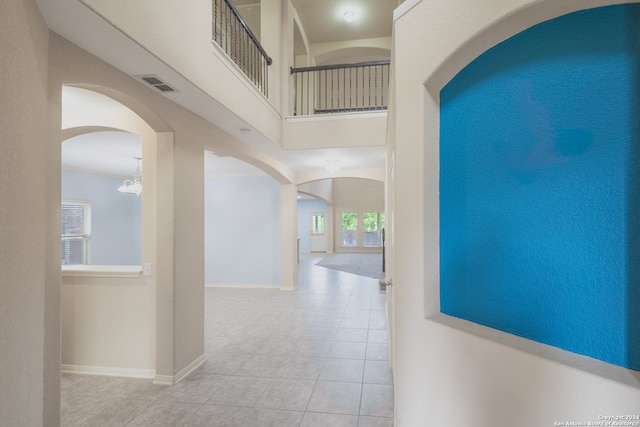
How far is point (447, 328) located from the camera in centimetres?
141

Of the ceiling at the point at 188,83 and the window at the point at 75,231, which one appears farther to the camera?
the window at the point at 75,231

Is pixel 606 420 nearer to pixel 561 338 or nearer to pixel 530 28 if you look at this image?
pixel 561 338

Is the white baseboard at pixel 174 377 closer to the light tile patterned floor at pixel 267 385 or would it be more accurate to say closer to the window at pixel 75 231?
the light tile patterned floor at pixel 267 385

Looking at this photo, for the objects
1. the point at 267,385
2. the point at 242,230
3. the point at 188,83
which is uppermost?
the point at 188,83

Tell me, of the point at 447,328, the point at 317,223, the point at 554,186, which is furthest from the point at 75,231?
the point at 317,223

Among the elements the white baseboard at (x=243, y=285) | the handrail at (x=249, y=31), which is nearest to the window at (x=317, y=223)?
the white baseboard at (x=243, y=285)

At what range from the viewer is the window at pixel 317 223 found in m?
16.4

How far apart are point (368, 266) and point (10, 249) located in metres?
10.2

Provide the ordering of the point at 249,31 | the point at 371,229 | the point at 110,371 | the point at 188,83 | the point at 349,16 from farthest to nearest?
the point at 371,229 < the point at 349,16 < the point at 249,31 < the point at 110,371 < the point at 188,83

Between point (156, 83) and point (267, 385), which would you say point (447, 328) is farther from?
point (156, 83)

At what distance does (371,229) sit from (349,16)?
35.9ft

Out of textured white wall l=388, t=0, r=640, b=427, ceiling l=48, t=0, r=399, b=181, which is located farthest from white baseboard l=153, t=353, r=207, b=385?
ceiling l=48, t=0, r=399, b=181

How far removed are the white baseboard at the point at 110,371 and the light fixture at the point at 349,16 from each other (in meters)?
6.58

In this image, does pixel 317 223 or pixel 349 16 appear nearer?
pixel 349 16
